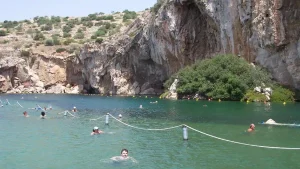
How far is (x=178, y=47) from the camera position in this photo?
70188mm

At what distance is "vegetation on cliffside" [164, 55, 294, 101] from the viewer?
5462 centimetres

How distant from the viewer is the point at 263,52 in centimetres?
5641

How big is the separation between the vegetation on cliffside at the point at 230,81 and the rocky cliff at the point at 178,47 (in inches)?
93.1

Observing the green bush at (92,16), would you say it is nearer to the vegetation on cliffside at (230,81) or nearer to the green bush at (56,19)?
the green bush at (56,19)

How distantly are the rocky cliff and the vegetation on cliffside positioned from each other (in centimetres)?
237

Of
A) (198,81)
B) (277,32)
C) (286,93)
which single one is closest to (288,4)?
(277,32)

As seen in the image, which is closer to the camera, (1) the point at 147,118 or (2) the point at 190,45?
(1) the point at 147,118

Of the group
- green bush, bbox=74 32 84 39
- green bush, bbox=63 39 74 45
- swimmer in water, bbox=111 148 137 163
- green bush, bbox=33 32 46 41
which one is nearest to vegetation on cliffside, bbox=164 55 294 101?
swimmer in water, bbox=111 148 137 163

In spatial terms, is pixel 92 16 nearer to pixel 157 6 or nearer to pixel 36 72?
pixel 36 72

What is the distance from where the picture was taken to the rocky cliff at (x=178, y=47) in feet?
175

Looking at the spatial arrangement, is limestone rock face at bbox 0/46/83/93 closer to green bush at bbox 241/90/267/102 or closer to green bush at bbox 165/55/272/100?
green bush at bbox 165/55/272/100

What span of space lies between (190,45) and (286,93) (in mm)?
21308

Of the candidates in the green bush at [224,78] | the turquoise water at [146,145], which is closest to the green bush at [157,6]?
the green bush at [224,78]

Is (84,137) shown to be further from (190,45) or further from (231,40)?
(190,45)
